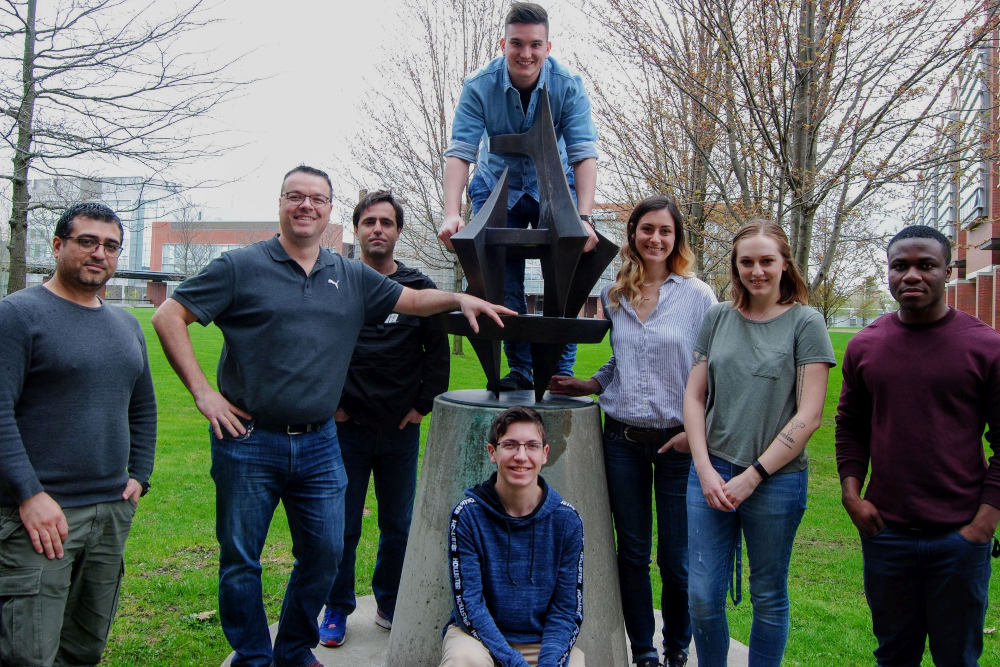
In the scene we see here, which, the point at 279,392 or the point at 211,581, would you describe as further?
the point at 211,581

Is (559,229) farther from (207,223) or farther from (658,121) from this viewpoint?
(207,223)

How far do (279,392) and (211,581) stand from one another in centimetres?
266

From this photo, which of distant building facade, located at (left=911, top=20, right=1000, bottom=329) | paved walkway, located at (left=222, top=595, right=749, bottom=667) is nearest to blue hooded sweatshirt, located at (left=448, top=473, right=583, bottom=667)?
paved walkway, located at (left=222, top=595, right=749, bottom=667)

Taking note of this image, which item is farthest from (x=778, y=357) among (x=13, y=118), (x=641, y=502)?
(x=13, y=118)

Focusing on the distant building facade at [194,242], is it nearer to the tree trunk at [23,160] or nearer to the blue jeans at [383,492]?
the tree trunk at [23,160]

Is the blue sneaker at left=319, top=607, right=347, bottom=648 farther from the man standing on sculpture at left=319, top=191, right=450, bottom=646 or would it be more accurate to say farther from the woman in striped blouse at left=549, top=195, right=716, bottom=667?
the woman in striped blouse at left=549, top=195, right=716, bottom=667

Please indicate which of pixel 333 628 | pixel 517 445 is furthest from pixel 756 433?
pixel 333 628

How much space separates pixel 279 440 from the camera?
343 centimetres

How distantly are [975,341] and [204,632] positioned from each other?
420 centimetres

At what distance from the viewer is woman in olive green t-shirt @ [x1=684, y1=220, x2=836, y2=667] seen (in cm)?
306

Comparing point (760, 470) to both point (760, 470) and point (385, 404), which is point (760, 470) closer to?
point (760, 470)

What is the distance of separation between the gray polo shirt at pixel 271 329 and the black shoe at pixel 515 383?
0.98 m

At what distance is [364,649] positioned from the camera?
4211mm

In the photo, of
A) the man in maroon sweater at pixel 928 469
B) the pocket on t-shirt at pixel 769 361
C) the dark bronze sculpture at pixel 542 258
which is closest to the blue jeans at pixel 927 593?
the man in maroon sweater at pixel 928 469
